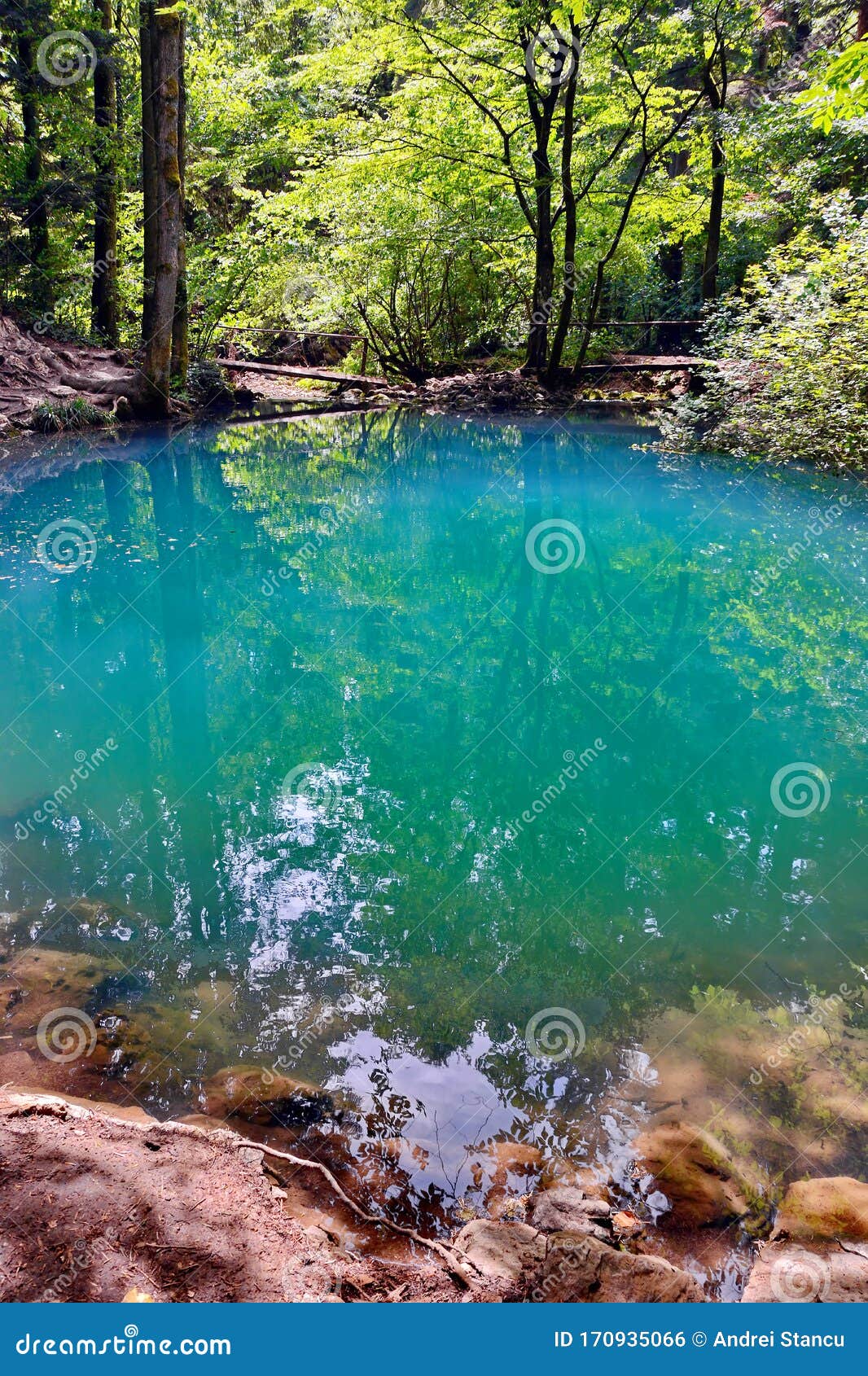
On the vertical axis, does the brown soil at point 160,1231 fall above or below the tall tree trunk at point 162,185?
below

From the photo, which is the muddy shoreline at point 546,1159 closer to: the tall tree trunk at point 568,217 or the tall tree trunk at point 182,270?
the tall tree trunk at point 182,270

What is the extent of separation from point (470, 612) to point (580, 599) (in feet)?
4.13

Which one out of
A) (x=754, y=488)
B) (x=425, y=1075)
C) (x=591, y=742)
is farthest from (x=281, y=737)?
(x=754, y=488)

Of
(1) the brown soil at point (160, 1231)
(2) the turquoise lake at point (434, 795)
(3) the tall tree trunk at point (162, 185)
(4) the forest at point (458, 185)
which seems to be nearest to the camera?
(1) the brown soil at point (160, 1231)

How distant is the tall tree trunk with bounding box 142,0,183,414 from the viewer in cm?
1418

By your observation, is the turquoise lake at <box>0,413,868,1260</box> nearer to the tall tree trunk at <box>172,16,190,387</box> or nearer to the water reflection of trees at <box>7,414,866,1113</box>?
the water reflection of trees at <box>7,414,866,1113</box>

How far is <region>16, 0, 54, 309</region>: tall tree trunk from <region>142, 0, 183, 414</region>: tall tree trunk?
2556 millimetres

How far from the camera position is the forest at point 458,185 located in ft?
48.3

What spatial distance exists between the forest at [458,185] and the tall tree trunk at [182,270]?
8cm

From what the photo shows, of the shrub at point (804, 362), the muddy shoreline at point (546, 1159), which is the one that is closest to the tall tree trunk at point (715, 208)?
the shrub at point (804, 362)

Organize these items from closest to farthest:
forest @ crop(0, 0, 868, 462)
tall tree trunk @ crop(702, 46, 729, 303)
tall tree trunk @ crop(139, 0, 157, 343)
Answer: forest @ crop(0, 0, 868, 462) < tall tree trunk @ crop(139, 0, 157, 343) < tall tree trunk @ crop(702, 46, 729, 303)

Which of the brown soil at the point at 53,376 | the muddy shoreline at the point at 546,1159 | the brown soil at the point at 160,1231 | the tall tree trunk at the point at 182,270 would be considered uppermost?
the tall tree trunk at the point at 182,270

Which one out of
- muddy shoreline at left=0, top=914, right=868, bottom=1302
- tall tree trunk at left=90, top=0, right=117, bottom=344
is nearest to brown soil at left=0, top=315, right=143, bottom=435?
tall tree trunk at left=90, top=0, right=117, bottom=344

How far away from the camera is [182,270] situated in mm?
16656
